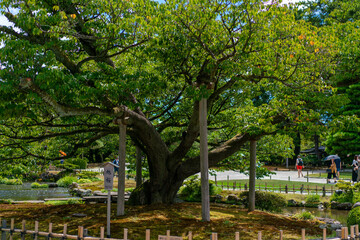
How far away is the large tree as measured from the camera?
898cm

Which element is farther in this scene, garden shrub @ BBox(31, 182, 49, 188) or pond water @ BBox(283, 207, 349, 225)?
garden shrub @ BBox(31, 182, 49, 188)

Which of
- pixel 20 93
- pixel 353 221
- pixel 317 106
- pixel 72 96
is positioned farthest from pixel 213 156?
pixel 20 93

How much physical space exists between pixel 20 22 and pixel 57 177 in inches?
1075

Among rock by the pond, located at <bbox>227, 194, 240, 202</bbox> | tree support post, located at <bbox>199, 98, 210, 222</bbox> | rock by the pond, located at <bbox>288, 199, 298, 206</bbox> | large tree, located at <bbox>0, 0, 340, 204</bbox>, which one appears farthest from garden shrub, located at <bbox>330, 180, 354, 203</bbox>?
tree support post, located at <bbox>199, 98, 210, 222</bbox>

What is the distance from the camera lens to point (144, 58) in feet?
43.0

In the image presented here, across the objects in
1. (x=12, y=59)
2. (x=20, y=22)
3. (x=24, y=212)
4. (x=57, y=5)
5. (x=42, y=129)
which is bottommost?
(x=24, y=212)

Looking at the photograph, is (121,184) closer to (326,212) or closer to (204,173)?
(204,173)

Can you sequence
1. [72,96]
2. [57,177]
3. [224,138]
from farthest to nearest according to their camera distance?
[57,177] → [224,138] → [72,96]

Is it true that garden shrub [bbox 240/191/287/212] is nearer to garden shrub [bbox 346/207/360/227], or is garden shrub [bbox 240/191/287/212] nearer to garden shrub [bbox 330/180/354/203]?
garden shrub [bbox 330/180/354/203]

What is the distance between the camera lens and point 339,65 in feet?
43.5

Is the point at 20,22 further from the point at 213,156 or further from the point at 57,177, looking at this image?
the point at 57,177

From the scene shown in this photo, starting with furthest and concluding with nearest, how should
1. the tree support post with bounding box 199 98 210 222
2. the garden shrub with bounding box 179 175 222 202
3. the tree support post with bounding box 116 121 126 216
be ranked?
the garden shrub with bounding box 179 175 222 202 < the tree support post with bounding box 116 121 126 216 < the tree support post with bounding box 199 98 210 222

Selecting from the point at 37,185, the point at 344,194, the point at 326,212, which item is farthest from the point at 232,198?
the point at 37,185

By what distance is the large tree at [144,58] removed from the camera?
8.98 metres
